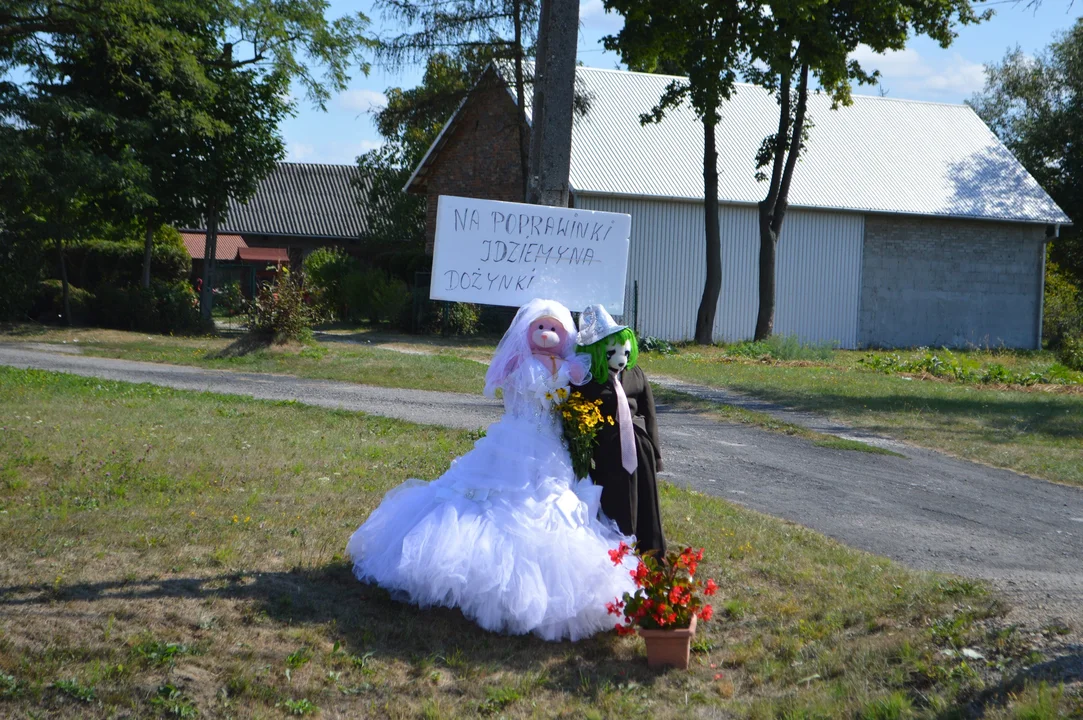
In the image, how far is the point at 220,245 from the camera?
4531cm

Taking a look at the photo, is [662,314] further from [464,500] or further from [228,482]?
[464,500]

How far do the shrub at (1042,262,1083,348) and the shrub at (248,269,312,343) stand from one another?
16674mm

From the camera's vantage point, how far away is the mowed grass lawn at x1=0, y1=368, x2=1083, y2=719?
429 cm

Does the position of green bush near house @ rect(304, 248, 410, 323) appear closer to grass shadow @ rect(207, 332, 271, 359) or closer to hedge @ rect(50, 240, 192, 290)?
hedge @ rect(50, 240, 192, 290)

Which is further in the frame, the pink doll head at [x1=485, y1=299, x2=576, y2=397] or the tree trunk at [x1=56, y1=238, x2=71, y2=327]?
the tree trunk at [x1=56, y1=238, x2=71, y2=327]

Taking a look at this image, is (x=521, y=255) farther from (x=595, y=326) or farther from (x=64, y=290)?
(x=64, y=290)

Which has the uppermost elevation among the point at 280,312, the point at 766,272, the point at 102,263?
the point at 766,272

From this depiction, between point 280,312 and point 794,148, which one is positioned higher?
point 794,148

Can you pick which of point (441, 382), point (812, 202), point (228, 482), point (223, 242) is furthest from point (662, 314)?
point (223, 242)

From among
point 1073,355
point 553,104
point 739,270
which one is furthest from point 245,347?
point 1073,355

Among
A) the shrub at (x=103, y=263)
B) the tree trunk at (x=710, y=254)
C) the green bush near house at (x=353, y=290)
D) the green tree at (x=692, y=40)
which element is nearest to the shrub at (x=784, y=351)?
the tree trunk at (x=710, y=254)

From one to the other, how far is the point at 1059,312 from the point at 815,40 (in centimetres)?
1596

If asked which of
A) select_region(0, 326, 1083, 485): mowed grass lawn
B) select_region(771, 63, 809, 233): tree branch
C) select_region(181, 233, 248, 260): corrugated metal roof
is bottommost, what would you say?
select_region(0, 326, 1083, 485): mowed grass lawn

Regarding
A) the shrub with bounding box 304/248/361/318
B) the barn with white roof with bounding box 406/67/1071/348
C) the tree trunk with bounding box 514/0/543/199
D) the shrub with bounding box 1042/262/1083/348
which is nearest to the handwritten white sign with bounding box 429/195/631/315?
the tree trunk with bounding box 514/0/543/199
